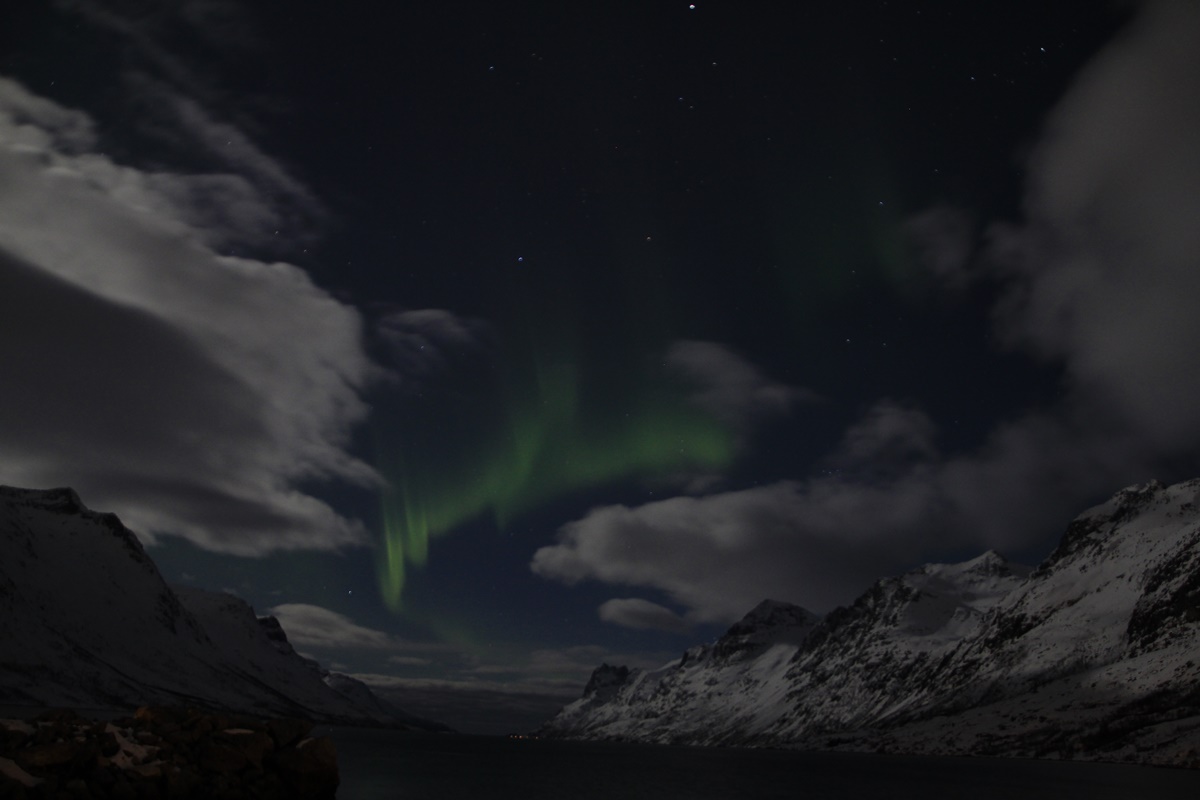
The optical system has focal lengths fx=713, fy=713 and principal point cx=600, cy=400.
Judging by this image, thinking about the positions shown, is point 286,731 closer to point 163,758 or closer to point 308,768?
point 308,768

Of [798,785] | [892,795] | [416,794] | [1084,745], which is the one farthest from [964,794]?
[1084,745]

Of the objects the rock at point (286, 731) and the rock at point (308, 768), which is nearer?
the rock at point (308, 768)

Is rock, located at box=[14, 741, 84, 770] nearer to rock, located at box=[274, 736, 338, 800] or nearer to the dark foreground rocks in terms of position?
the dark foreground rocks

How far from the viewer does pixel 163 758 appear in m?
41.1

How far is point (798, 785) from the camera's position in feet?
330

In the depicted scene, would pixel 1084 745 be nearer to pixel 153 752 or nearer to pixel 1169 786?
pixel 1169 786

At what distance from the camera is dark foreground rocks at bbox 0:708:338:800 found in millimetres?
36750

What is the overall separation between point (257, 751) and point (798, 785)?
81240mm

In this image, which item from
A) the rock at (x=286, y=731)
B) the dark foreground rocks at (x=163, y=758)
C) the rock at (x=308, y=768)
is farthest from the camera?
the rock at (x=286, y=731)

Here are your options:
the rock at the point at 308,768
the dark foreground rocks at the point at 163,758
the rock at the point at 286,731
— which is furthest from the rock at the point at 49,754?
the rock at the point at 286,731

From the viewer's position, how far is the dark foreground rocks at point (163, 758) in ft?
121

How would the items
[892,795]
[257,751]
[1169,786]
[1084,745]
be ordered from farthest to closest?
[1084,745] < [1169,786] < [892,795] < [257,751]

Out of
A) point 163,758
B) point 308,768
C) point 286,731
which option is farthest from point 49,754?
point 308,768

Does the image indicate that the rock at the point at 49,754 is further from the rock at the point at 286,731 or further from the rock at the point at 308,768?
the rock at the point at 286,731
